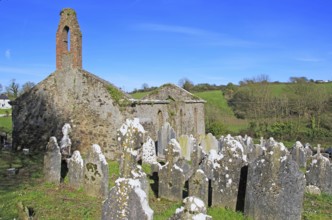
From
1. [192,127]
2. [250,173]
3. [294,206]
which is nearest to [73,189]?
[250,173]

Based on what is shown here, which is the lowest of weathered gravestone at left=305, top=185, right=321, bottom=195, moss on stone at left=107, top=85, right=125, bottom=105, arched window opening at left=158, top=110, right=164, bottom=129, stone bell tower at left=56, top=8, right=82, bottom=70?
weathered gravestone at left=305, top=185, right=321, bottom=195

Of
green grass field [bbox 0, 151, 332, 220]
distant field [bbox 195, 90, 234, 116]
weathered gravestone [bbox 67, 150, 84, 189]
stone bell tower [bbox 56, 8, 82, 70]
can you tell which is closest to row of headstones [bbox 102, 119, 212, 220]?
green grass field [bbox 0, 151, 332, 220]

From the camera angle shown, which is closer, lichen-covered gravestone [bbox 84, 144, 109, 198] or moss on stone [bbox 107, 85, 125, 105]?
lichen-covered gravestone [bbox 84, 144, 109, 198]

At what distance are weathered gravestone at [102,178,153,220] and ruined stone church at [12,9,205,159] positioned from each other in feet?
40.0

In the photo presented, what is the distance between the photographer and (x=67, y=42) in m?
19.6

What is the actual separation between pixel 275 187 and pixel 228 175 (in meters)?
1.53

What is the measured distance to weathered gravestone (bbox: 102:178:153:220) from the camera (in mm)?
5609

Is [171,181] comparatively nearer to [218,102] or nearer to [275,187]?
[275,187]

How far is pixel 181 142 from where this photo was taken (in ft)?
61.3

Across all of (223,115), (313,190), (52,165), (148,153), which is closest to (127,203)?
(52,165)

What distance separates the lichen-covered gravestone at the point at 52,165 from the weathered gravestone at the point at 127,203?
7.18 m

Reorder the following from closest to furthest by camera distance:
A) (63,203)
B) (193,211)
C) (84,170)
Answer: (193,211) → (63,203) → (84,170)

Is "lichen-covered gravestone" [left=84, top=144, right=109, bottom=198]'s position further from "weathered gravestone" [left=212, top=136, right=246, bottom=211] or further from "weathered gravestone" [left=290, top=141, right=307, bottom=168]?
"weathered gravestone" [left=290, top=141, right=307, bottom=168]

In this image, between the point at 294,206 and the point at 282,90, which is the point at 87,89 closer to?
the point at 294,206
